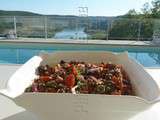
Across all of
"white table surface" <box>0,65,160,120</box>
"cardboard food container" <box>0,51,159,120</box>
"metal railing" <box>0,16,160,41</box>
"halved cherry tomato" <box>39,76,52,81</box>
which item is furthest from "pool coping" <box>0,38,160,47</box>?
"cardboard food container" <box>0,51,159,120</box>

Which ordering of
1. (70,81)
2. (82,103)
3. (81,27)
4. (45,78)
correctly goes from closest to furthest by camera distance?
(82,103), (70,81), (45,78), (81,27)

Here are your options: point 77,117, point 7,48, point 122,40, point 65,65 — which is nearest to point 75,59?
point 65,65

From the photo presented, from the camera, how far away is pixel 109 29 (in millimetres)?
9578

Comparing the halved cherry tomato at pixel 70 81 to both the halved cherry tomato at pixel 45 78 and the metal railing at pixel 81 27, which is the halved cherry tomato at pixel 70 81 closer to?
the halved cherry tomato at pixel 45 78

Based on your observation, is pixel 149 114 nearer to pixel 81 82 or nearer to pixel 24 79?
pixel 81 82

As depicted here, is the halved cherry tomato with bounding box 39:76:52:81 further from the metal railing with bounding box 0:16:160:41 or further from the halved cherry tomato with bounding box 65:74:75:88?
the metal railing with bounding box 0:16:160:41

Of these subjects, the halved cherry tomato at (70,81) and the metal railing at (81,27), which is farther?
the metal railing at (81,27)

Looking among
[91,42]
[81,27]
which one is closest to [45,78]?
[91,42]

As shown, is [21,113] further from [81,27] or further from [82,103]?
[81,27]

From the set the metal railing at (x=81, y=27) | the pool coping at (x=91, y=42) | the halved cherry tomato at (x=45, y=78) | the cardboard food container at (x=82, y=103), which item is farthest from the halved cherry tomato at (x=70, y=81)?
the metal railing at (x=81, y=27)

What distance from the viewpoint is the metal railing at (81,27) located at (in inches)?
374

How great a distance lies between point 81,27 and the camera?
31.8ft

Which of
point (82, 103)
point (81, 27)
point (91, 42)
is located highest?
point (81, 27)

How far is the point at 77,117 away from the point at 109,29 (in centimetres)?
828
